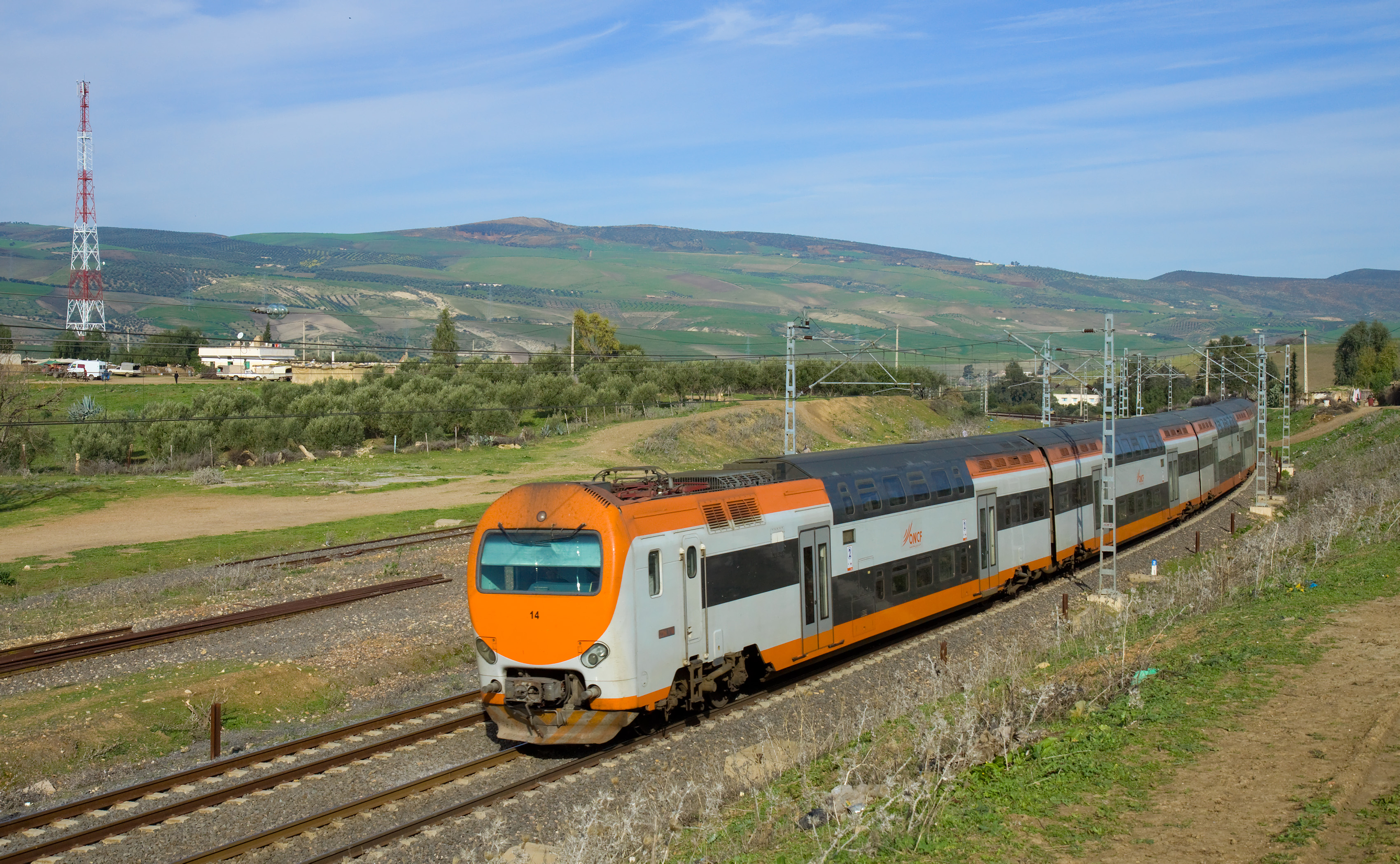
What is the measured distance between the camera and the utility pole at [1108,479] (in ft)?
75.5

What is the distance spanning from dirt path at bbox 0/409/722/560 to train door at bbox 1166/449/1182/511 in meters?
27.8

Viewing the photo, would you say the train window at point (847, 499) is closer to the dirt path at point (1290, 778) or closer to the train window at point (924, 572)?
the train window at point (924, 572)

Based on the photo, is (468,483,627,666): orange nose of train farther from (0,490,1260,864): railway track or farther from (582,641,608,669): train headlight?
(0,490,1260,864): railway track

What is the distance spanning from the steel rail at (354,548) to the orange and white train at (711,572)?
659 inches

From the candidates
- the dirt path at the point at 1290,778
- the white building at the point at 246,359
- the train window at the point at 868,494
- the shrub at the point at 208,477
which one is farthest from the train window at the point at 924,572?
the white building at the point at 246,359

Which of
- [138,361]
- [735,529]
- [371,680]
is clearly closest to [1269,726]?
[735,529]

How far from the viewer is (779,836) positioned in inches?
367

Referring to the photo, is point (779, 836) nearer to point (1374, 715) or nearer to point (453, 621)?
point (1374, 715)

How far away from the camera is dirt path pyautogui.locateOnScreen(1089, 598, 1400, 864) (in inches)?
308

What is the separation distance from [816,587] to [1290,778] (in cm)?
756

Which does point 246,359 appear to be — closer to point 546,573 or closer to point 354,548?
point 354,548

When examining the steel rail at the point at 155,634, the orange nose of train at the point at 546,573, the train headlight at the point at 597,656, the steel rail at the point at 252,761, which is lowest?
the steel rail at the point at 155,634

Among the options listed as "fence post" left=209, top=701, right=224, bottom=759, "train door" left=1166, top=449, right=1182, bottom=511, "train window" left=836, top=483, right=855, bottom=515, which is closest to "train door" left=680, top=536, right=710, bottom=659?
"train window" left=836, top=483, right=855, bottom=515

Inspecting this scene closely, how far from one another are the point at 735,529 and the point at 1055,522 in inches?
540
